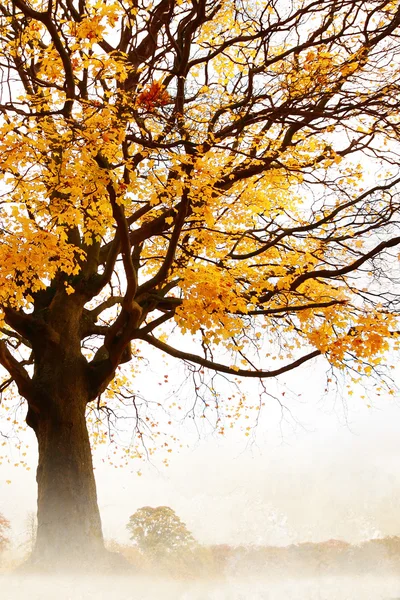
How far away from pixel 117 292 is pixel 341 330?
5373mm

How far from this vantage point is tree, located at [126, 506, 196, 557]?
8.92 meters

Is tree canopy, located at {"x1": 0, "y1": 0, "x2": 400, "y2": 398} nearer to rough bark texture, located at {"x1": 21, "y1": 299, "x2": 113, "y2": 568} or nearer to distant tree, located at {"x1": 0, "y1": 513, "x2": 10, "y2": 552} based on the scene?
rough bark texture, located at {"x1": 21, "y1": 299, "x2": 113, "y2": 568}

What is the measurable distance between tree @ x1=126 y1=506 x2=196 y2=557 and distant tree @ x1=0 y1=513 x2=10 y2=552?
2.79m

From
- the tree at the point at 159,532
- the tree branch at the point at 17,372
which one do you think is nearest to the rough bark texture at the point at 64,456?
the tree branch at the point at 17,372

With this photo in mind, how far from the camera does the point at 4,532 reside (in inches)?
440

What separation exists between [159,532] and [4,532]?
3895 mm

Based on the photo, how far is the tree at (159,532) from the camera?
8922 mm

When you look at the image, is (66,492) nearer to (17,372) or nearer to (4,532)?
(17,372)

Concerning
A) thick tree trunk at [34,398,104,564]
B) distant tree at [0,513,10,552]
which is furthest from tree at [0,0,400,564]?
distant tree at [0,513,10,552]

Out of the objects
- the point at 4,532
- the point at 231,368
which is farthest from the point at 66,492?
the point at 4,532

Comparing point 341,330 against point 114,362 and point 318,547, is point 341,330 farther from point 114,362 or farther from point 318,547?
point 318,547

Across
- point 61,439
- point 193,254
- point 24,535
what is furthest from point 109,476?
point 193,254

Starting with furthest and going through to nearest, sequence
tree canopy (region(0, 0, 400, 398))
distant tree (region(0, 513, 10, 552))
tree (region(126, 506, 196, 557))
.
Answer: distant tree (region(0, 513, 10, 552)) < tree (region(126, 506, 196, 557)) < tree canopy (region(0, 0, 400, 398))

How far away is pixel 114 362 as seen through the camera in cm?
798
